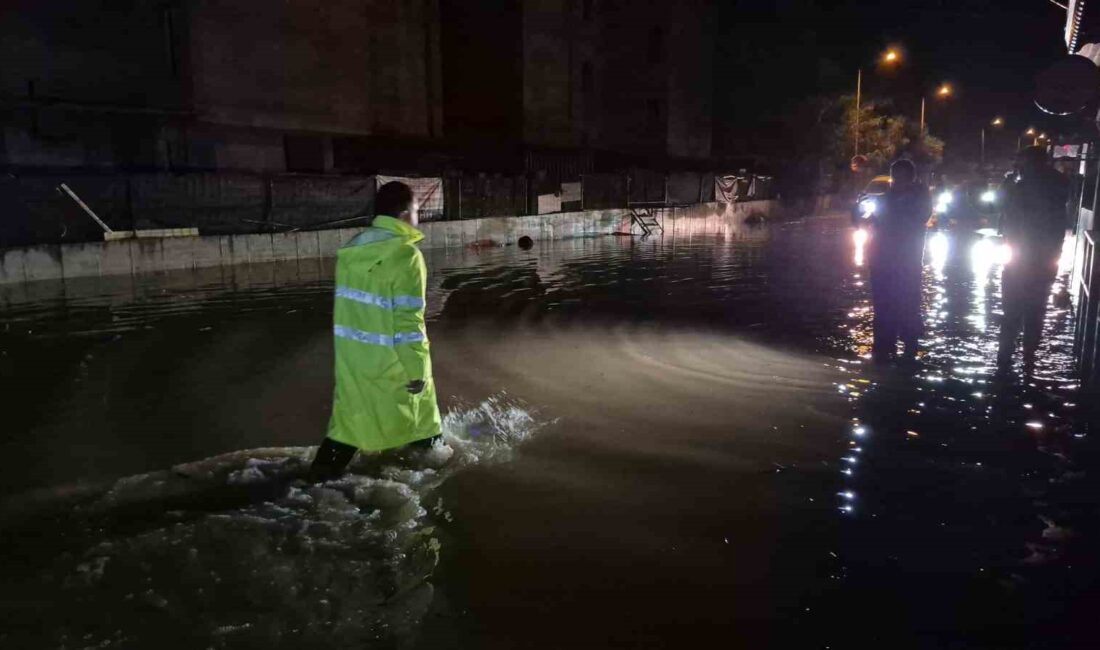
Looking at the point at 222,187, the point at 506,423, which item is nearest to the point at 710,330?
the point at 506,423

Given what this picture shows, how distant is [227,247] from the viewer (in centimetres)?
1809

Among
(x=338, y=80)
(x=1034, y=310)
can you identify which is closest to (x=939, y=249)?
(x=1034, y=310)

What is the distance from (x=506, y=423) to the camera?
6484mm

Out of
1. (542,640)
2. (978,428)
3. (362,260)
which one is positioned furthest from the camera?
(978,428)

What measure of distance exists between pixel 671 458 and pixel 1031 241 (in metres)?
4.91

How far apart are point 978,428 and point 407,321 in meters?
4.34

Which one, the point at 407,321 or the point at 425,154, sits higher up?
→ the point at 425,154

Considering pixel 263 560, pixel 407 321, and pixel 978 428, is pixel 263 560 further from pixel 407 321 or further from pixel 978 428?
pixel 978 428

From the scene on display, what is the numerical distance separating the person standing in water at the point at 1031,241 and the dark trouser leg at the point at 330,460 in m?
6.27

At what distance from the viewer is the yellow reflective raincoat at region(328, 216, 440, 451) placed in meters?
4.54

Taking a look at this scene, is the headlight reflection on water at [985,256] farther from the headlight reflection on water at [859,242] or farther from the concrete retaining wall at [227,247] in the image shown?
the concrete retaining wall at [227,247]

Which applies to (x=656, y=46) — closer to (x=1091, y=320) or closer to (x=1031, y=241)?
(x=1031, y=241)

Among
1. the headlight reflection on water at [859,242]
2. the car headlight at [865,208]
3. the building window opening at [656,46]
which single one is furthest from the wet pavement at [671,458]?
the building window opening at [656,46]

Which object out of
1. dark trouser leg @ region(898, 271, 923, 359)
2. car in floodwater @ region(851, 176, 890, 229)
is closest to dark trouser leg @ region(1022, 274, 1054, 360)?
dark trouser leg @ region(898, 271, 923, 359)
